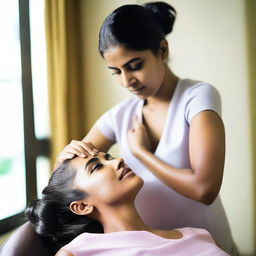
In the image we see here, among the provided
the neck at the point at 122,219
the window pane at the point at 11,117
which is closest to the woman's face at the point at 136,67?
the neck at the point at 122,219

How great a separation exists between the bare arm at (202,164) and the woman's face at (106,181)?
0.13 meters

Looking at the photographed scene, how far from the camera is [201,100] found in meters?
1.17

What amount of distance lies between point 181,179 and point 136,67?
0.43 m

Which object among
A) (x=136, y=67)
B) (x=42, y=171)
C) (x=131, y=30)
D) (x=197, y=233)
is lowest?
(x=42, y=171)

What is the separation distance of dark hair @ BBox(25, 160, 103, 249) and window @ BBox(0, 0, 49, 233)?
77cm

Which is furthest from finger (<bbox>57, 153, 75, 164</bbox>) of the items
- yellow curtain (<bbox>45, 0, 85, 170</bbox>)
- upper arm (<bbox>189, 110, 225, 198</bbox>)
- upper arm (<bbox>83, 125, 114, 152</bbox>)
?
yellow curtain (<bbox>45, 0, 85, 170</bbox>)

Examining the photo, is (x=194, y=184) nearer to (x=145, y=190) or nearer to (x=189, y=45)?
(x=145, y=190)

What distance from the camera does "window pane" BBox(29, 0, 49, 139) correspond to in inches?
79.3

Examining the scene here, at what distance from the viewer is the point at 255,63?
5.72 ft

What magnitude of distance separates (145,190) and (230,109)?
804mm

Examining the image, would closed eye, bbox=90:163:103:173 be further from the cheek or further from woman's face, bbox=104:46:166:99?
woman's face, bbox=104:46:166:99

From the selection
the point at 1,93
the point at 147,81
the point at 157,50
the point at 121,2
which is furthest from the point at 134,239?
the point at 121,2

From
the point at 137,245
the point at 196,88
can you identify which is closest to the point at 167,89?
the point at 196,88

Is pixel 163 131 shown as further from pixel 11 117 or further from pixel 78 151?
pixel 11 117
